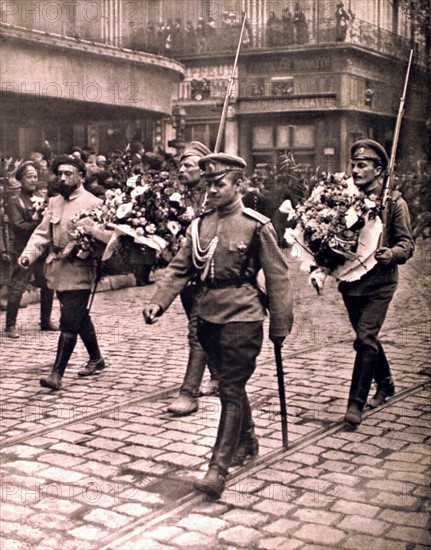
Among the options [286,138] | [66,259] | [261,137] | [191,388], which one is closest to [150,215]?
[66,259]

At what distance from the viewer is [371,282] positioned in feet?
20.5

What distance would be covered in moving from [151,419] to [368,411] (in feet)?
5.52

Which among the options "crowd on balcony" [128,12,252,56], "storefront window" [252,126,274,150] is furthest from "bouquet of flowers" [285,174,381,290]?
"storefront window" [252,126,274,150]

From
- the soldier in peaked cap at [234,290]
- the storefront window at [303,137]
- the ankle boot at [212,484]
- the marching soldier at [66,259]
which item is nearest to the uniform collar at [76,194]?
the marching soldier at [66,259]

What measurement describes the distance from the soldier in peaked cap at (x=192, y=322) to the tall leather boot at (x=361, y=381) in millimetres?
1181

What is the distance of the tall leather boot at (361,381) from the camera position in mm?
6125

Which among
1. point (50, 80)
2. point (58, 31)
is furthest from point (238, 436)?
point (58, 31)

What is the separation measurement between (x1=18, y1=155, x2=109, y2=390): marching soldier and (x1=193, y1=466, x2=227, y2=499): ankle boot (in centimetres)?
288

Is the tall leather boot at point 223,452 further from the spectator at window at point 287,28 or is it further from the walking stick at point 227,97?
the spectator at window at point 287,28

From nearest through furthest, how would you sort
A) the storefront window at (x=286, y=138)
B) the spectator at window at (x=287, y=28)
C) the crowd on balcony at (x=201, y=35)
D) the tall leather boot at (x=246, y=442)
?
the tall leather boot at (x=246, y=442) < the spectator at window at (x=287, y=28) < the crowd on balcony at (x=201, y=35) < the storefront window at (x=286, y=138)

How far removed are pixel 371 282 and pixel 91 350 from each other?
9.66 ft

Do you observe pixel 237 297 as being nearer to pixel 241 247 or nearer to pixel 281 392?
pixel 241 247

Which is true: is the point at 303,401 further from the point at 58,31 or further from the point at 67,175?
the point at 58,31

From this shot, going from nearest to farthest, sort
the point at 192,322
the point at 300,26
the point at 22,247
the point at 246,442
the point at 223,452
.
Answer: the point at 223,452, the point at 246,442, the point at 192,322, the point at 300,26, the point at 22,247
